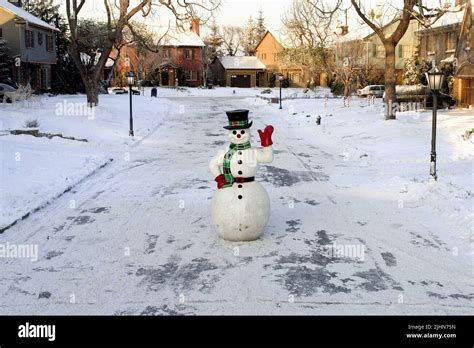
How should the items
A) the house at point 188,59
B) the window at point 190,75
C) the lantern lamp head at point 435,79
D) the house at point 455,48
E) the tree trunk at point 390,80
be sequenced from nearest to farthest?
the lantern lamp head at point 435,79 → the tree trunk at point 390,80 → the house at point 455,48 → the house at point 188,59 → the window at point 190,75

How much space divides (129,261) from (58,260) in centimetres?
106

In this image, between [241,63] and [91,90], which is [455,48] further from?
[241,63]

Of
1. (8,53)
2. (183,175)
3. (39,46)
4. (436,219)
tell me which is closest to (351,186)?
(436,219)

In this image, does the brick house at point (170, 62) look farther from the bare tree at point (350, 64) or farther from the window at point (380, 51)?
the bare tree at point (350, 64)

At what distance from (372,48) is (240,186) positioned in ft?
175

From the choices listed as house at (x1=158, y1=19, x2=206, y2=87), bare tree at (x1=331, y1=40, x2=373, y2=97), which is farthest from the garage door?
bare tree at (x1=331, y1=40, x2=373, y2=97)

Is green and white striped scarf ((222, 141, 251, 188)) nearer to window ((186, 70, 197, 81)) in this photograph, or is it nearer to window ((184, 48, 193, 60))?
window ((186, 70, 197, 81))

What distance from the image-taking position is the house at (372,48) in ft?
173

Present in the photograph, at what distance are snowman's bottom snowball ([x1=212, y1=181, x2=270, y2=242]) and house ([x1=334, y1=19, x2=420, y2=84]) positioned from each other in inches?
1767

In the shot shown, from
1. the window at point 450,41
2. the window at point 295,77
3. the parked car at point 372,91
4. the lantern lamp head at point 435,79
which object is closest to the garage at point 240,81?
the window at point 295,77

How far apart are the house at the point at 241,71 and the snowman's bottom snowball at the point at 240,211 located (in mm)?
75271

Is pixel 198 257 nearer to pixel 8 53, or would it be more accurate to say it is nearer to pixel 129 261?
pixel 129 261

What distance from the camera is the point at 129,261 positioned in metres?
8.37
